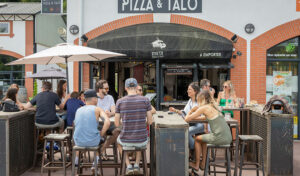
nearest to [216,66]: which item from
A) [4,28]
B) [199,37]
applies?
[199,37]

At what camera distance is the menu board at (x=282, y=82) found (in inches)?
376

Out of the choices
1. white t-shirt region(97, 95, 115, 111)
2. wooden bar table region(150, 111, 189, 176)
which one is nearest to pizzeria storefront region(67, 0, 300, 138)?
white t-shirt region(97, 95, 115, 111)

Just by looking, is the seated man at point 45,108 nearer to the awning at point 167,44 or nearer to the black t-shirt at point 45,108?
the black t-shirt at point 45,108

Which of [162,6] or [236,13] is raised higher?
[162,6]

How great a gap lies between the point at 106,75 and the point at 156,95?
99.3 inches

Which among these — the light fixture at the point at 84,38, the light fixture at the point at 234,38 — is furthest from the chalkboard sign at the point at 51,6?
the light fixture at the point at 234,38

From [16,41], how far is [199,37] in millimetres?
15079

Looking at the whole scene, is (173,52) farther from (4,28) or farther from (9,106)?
(4,28)

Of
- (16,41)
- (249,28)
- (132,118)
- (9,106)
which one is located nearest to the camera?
(132,118)

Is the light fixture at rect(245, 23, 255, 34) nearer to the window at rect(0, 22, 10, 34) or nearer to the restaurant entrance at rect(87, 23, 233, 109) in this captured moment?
the restaurant entrance at rect(87, 23, 233, 109)

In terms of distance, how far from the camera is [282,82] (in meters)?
9.59

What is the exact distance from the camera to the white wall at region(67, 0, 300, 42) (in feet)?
30.9

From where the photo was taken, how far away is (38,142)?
6.88 meters

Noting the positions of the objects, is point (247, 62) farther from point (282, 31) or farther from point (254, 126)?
point (254, 126)
